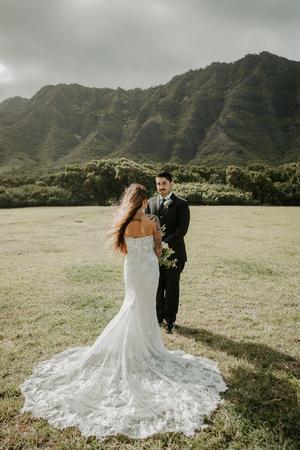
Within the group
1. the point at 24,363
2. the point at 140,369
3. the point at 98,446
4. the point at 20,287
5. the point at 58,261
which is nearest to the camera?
the point at 98,446

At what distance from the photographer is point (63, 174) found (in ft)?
214

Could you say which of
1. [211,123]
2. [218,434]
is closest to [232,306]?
[218,434]

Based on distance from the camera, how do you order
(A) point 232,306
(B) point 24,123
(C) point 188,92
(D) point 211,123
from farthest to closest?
(C) point 188,92, (B) point 24,123, (D) point 211,123, (A) point 232,306

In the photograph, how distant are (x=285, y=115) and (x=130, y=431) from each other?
15211cm

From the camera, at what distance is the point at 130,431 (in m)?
4.50

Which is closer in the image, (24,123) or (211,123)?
(211,123)

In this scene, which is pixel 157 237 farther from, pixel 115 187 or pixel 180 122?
pixel 180 122

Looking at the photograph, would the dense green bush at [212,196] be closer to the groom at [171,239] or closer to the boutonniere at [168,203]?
the groom at [171,239]

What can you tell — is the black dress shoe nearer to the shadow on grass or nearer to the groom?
the groom

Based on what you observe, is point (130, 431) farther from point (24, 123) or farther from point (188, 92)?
point (188, 92)

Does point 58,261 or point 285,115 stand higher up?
point 285,115

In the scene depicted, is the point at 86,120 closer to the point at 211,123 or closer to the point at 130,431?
the point at 211,123

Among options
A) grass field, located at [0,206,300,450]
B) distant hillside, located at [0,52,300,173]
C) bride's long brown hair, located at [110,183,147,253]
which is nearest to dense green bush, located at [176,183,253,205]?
grass field, located at [0,206,300,450]

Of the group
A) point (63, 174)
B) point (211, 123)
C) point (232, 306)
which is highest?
point (211, 123)
